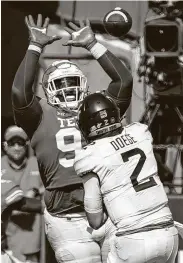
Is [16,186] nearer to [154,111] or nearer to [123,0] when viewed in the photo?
[154,111]

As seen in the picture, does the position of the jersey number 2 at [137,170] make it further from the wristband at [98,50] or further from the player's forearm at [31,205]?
the player's forearm at [31,205]

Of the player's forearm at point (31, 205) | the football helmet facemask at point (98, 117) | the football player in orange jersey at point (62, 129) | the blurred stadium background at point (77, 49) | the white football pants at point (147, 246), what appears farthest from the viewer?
the blurred stadium background at point (77, 49)

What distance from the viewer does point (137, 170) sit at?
2980 millimetres

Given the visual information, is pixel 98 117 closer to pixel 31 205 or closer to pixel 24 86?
pixel 24 86

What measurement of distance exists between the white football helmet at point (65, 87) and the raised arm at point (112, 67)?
13 cm

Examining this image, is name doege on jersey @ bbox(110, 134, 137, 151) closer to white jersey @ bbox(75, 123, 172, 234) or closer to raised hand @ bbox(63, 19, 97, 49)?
white jersey @ bbox(75, 123, 172, 234)

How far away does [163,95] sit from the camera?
479cm

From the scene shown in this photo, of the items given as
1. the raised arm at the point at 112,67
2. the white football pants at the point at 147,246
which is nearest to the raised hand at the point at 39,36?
the raised arm at the point at 112,67

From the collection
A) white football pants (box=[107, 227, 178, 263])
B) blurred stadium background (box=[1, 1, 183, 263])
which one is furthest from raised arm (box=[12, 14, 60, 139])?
blurred stadium background (box=[1, 1, 183, 263])

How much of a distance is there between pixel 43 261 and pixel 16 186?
1.90ft

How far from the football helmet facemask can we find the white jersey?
73mm

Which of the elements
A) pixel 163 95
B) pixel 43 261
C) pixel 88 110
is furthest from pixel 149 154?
pixel 163 95

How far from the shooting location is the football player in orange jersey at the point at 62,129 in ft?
11.3

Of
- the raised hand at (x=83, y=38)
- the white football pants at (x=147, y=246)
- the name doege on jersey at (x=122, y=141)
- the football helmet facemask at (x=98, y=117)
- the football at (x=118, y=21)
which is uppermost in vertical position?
the raised hand at (x=83, y=38)
